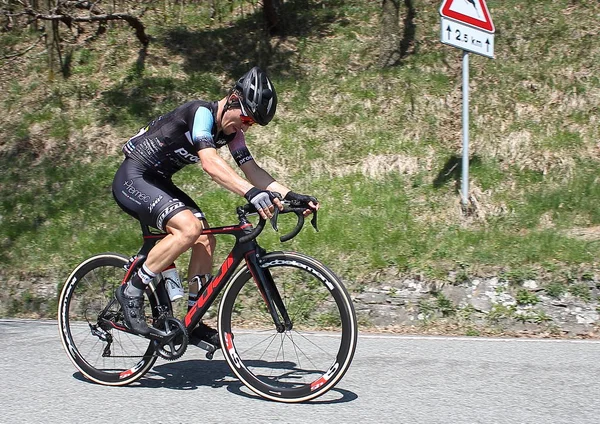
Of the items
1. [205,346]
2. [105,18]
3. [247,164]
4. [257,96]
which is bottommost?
[205,346]

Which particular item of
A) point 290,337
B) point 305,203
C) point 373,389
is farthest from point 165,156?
point 373,389

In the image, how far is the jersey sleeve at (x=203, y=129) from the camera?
4.57 metres

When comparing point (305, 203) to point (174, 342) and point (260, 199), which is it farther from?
point (174, 342)

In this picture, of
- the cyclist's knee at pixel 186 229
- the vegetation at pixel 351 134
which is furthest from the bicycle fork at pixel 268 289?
the vegetation at pixel 351 134

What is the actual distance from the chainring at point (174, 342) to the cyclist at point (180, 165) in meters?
0.14

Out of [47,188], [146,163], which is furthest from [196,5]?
[146,163]

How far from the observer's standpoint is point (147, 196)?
15.7 feet

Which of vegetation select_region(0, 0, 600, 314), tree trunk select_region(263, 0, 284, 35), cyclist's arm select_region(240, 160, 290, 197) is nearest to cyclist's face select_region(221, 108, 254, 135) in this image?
cyclist's arm select_region(240, 160, 290, 197)

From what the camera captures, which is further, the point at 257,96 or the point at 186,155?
the point at 186,155

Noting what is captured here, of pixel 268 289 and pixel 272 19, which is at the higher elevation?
pixel 272 19

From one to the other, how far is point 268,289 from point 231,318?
0.45m

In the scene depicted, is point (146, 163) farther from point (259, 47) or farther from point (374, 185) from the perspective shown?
point (259, 47)

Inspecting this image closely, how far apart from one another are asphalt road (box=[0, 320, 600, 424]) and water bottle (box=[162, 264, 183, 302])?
24.9 inches

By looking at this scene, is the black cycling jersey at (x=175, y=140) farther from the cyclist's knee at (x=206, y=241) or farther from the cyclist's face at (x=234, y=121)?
the cyclist's knee at (x=206, y=241)
